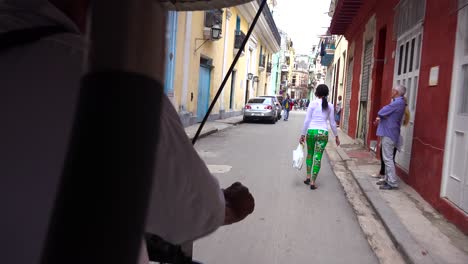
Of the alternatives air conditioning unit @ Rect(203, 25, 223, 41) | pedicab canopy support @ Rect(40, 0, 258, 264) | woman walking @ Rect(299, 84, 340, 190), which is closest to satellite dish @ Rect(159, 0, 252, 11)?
pedicab canopy support @ Rect(40, 0, 258, 264)

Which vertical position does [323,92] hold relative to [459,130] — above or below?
above

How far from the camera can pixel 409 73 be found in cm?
784

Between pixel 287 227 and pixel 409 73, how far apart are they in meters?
4.42

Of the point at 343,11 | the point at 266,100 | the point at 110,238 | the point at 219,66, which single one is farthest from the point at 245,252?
the point at 266,100

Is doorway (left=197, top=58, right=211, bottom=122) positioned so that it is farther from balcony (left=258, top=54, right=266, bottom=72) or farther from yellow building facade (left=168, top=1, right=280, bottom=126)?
balcony (left=258, top=54, right=266, bottom=72)

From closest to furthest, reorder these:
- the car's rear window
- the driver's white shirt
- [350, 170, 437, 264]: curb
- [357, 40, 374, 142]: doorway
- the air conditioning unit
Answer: the driver's white shirt → [350, 170, 437, 264]: curb → [357, 40, 374, 142]: doorway → the air conditioning unit → the car's rear window

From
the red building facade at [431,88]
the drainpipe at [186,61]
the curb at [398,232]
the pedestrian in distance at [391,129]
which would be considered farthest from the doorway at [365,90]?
the drainpipe at [186,61]

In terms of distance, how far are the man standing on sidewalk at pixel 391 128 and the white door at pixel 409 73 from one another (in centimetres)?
47

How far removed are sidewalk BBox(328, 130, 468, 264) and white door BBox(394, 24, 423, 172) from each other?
62 centimetres

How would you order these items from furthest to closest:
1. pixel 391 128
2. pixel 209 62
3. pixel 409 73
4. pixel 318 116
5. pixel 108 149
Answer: pixel 209 62 < pixel 409 73 < pixel 318 116 < pixel 391 128 < pixel 108 149

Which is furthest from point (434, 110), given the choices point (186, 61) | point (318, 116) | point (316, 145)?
point (186, 61)

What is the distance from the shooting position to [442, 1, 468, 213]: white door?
493 centimetres

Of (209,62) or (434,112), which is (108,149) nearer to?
(434,112)

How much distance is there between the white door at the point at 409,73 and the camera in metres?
7.25
